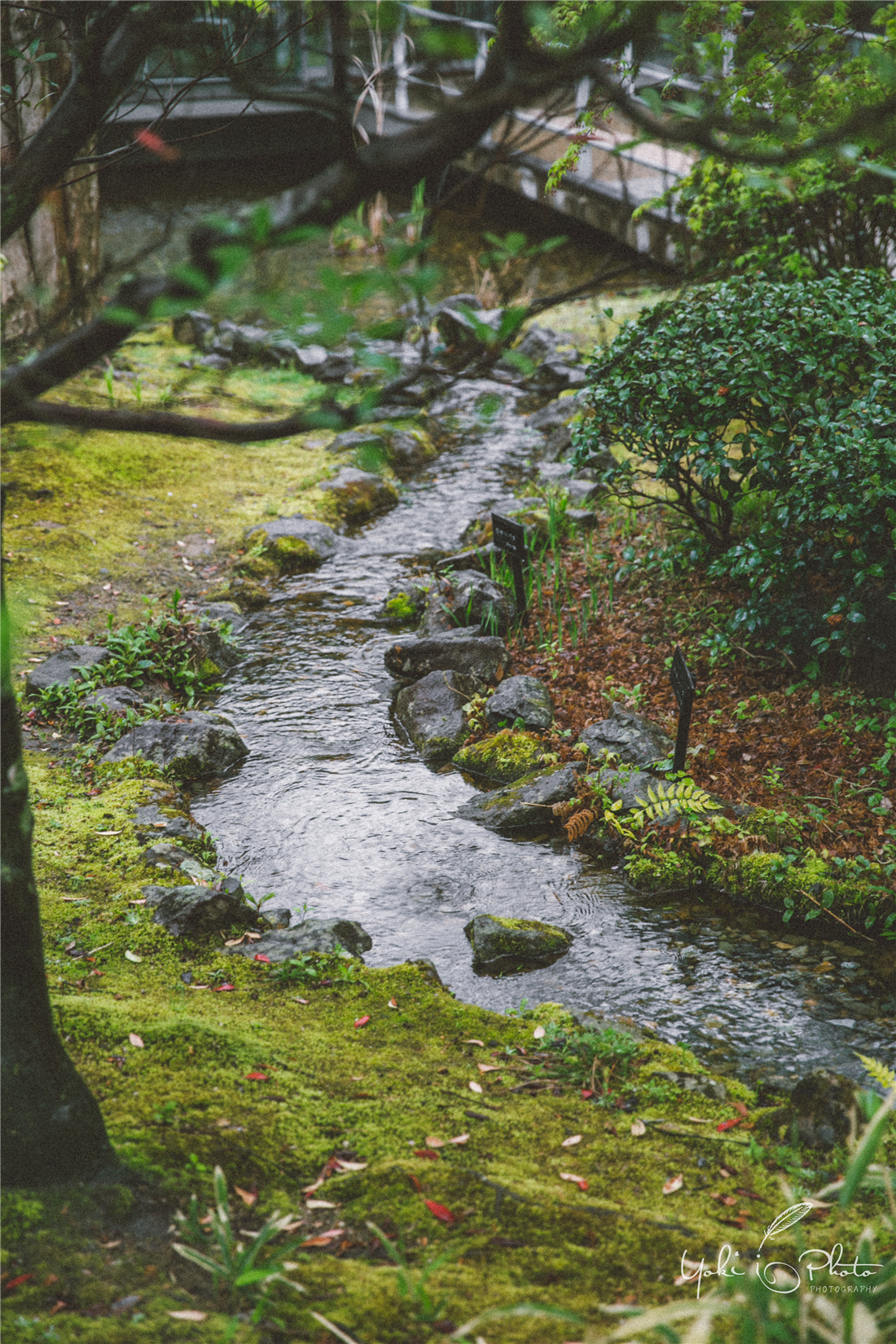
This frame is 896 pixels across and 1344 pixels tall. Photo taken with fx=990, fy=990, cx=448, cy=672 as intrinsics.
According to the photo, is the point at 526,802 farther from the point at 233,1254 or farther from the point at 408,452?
the point at 408,452

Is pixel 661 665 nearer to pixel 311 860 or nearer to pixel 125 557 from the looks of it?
pixel 311 860

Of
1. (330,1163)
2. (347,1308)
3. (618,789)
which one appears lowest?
(618,789)

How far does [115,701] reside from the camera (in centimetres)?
584

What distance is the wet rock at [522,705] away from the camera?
5.82 metres

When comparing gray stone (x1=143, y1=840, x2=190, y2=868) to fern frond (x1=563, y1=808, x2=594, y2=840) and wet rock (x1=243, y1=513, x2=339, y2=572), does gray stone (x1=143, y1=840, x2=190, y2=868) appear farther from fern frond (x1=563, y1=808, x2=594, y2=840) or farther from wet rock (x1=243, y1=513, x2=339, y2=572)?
wet rock (x1=243, y1=513, x2=339, y2=572)

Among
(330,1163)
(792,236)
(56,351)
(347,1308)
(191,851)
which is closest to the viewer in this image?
(56,351)

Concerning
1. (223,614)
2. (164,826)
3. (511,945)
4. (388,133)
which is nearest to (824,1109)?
(511,945)

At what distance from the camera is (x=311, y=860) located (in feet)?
16.2

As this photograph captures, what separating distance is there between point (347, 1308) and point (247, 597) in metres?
5.83

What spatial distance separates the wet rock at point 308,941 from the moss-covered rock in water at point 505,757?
1654mm

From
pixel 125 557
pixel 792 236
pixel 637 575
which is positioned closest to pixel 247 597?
pixel 125 557

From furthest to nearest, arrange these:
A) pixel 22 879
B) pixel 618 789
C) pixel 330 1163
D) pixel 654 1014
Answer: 1. pixel 618 789
2. pixel 654 1014
3. pixel 330 1163
4. pixel 22 879
